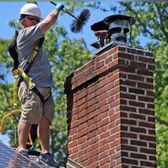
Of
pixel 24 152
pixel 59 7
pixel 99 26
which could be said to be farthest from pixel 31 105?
pixel 99 26

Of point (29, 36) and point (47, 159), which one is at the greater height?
point (29, 36)

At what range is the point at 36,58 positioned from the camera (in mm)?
9820

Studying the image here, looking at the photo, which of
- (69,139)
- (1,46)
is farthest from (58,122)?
(69,139)

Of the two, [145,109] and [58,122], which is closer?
[145,109]

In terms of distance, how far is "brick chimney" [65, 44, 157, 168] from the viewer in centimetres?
936

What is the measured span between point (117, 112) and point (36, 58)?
3.62 feet

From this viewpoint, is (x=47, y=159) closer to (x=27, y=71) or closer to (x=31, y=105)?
(x=31, y=105)

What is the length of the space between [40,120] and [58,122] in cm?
2371

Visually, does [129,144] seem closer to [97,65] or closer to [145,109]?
[145,109]

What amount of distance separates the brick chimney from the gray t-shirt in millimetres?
596

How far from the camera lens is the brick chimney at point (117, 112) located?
936cm

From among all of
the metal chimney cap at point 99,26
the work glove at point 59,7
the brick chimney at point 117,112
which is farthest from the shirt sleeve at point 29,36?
the metal chimney cap at point 99,26

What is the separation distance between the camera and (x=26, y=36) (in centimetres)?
982

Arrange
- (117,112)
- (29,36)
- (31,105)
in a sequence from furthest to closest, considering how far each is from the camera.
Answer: (29,36), (31,105), (117,112)
